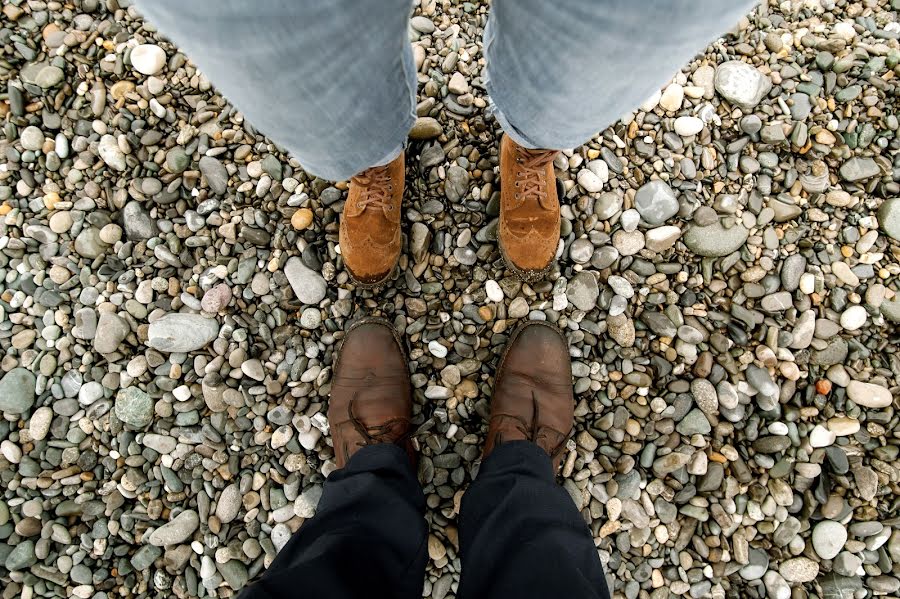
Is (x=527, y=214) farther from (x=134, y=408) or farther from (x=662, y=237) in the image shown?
(x=134, y=408)

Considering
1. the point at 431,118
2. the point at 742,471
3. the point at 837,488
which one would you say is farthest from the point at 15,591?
the point at 837,488

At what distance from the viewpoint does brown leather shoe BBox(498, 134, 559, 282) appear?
1.62 m

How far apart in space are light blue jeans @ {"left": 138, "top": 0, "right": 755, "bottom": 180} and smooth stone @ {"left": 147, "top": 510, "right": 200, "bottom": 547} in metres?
1.25

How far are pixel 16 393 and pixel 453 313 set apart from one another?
4.78ft

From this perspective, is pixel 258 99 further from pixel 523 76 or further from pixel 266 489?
pixel 266 489

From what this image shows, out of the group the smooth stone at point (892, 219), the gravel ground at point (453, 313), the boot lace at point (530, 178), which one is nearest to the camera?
the boot lace at point (530, 178)

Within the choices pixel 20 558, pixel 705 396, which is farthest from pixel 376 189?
pixel 20 558

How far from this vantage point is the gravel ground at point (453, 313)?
5.46 feet

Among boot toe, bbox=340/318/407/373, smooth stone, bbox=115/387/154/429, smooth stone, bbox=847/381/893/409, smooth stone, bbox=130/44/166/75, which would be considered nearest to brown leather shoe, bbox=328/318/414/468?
boot toe, bbox=340/318/407/373

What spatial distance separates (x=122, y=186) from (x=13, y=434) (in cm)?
89

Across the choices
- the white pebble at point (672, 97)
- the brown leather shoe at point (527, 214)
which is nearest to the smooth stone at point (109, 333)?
the brown leather shoe at point (527, 214)

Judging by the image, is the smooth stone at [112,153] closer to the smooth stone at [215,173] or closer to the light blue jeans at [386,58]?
the smooth stone at [215,173]

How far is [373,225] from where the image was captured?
1632 millimetres

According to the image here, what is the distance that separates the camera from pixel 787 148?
1.84 m
